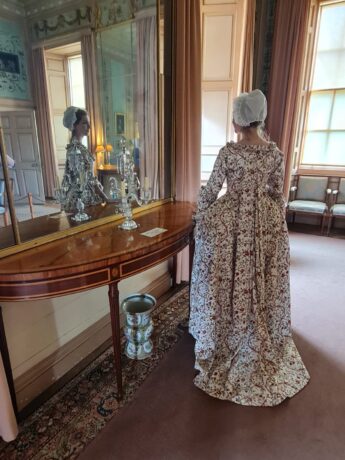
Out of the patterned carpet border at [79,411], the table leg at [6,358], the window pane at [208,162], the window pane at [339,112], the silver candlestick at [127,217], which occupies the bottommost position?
the patterned carpet border at [79,411]

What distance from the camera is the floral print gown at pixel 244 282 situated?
155 centimetres

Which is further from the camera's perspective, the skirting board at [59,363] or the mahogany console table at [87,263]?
the skirting board at [59,363]

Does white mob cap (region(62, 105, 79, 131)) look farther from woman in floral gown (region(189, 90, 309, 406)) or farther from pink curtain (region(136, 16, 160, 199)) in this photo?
woman in floral gown (region(189, 90, 309, 406))

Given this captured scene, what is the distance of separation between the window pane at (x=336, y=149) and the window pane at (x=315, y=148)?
7cm

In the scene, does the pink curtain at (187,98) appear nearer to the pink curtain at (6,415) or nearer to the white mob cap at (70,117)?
the white mob cap at (70,117)

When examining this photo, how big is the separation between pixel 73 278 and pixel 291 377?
1.34m

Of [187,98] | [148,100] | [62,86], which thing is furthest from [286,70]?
[62,86]

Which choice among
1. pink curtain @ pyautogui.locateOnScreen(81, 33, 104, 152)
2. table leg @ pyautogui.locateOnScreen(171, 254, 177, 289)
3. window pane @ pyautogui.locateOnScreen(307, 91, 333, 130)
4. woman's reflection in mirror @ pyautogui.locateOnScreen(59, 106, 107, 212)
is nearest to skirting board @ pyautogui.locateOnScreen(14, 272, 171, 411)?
table leg @ pyautogui.locateOnScreen(171, 254, 177, 289)

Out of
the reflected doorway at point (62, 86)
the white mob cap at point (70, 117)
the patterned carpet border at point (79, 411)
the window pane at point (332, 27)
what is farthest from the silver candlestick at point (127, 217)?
the window pane at point (332, 27)

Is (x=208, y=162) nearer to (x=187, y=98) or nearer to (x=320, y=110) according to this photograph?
(x=187, y=98)

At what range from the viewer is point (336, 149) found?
4398 mm

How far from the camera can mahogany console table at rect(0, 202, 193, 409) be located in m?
1.12

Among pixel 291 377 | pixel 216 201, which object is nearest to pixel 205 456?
pixel 291 377

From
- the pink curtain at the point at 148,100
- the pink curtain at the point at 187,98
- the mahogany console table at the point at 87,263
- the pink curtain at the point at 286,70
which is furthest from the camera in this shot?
the pink curtain at the point at 286,70
